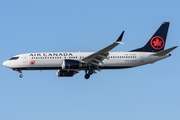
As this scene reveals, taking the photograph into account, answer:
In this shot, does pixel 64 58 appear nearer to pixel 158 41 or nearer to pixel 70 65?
pixel 70 65

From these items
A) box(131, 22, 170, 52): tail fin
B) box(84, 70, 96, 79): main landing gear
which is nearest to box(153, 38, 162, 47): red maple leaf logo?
box(131, 22, 170, 52): tail fin

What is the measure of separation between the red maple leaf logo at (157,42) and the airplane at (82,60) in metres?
2.56

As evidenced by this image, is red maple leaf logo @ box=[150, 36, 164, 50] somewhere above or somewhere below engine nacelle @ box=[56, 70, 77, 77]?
above

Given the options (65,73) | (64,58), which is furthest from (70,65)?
(65,73)

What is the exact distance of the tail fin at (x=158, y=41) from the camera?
77.5 meters

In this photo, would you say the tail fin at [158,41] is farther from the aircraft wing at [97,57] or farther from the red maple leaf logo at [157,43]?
the aircraft wing at [97,57]

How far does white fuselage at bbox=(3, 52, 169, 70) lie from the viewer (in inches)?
2847

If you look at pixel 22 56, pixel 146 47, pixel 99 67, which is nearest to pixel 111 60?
pixel 99 67

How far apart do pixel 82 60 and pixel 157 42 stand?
14.1 m

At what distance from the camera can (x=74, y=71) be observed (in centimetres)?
7619

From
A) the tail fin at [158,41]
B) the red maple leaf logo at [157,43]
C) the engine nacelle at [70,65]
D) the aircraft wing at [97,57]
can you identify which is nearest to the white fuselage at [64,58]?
the aircraft wing at [97,57]

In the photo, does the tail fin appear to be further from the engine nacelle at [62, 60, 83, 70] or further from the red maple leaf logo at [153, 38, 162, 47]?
the engine nacelle at [62, 60, 83, 70]

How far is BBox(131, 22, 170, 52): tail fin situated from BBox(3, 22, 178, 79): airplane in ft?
4.28

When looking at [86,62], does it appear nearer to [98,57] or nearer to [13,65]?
[98,57]
